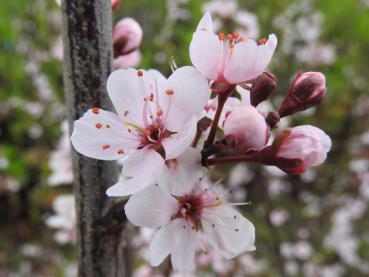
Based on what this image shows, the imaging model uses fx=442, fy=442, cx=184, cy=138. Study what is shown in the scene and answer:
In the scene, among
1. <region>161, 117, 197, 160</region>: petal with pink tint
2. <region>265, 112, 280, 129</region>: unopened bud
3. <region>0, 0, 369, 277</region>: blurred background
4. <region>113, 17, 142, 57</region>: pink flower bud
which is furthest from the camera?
<region>0, 0, 369, 277</region>: blurred background

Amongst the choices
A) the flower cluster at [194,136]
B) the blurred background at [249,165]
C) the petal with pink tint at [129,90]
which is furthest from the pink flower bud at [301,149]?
the blurred background at [249,165]

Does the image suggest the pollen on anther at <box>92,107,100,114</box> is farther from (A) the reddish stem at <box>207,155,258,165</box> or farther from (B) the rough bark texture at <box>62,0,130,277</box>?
(A) the reddish stem at <box>207,155,258,165</box>

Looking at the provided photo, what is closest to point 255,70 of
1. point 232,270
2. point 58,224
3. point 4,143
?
point 58,224

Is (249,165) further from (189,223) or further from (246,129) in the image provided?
(246,129)

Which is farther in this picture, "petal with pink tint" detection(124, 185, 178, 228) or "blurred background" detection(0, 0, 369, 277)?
"blurred background" detection(0, 0, 369, 277)

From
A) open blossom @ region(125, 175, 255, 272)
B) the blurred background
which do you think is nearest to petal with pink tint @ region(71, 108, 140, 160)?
open blossom @ region(125, 175, 255, 272)

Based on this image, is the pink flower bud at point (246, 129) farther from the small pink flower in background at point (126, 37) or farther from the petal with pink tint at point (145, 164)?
the small pink flower in background at point (126, 37)

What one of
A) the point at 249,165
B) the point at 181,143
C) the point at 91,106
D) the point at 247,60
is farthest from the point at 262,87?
the point at 249,165
